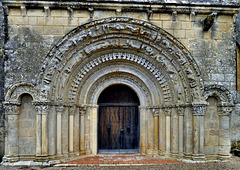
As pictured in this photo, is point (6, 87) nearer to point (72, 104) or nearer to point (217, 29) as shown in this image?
point (72, 104)

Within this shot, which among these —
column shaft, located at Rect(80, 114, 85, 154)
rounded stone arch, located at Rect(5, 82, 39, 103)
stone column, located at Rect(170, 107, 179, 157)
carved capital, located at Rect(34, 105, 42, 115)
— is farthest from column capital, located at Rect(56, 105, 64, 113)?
stone column, located at Rect(170, 107, 179, 157)

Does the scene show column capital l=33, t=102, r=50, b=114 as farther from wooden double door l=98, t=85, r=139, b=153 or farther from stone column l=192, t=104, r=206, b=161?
stone column l=192, t=104, r=206, b=161

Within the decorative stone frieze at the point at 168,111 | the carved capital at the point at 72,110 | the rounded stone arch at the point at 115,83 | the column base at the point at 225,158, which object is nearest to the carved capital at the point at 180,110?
the decorative stone frieze at the point at 168,111

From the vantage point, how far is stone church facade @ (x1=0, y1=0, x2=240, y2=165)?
5.53 m

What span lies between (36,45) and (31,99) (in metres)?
1.50

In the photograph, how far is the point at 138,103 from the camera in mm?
6773

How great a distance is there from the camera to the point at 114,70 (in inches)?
244

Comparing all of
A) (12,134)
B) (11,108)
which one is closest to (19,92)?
(11,108)

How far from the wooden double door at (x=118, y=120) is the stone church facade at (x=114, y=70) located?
0.48 m

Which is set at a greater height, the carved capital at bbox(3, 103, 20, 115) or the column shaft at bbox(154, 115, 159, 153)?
the carved capital at bbox(3, 103, 20, 115)

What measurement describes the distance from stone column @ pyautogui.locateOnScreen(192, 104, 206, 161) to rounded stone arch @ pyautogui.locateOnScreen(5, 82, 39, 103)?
4375 mm

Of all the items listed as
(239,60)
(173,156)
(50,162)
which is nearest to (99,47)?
(50,162)

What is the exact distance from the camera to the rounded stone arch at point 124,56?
18.3ft

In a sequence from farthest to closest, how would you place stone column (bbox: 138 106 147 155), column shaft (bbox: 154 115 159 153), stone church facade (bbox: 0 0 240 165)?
stone column (bbox: 138 106 147 155) → column shaft (bbox: 154 115 159 153) → stone church facade (bbox: 0 0 240 165)
